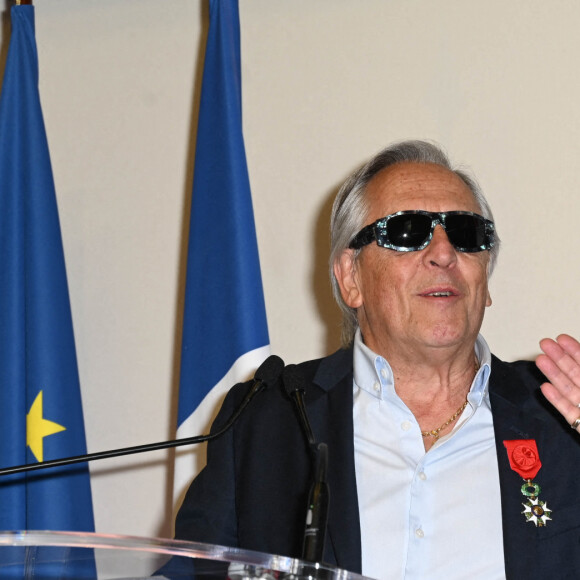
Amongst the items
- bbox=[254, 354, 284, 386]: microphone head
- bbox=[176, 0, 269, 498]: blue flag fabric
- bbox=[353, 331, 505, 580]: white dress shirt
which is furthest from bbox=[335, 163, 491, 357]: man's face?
bbox=[254, 354, 284, 386]: microphone head

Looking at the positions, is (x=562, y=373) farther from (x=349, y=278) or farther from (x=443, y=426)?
(x=349, y=278)

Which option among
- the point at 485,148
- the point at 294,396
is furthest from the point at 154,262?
the point at 294,396

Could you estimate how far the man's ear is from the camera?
2725mm

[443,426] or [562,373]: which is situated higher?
[562,373]

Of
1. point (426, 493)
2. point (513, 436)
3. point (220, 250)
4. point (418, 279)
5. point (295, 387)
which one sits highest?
point (220, 250)

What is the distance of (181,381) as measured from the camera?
3.19 m

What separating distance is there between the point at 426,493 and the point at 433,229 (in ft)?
2.34

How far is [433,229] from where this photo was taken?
2504 mm

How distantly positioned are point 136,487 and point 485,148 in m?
1.87

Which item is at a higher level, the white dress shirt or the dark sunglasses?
the dark sunglasses

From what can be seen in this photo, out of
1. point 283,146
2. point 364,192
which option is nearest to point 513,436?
point 364,192

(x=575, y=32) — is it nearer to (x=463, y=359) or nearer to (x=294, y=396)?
(x=463, y=359)

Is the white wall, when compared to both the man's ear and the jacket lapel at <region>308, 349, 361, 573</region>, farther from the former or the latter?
the jacket lapel at <region>308, 349, 361, 573</region>

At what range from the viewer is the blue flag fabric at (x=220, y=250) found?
3100 millimetres
